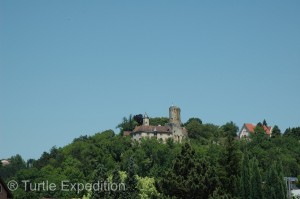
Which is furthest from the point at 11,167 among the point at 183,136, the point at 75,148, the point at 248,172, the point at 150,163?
the point at 248,172

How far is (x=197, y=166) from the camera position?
1654 inches

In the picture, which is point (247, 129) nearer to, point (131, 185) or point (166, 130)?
point (166, 130)

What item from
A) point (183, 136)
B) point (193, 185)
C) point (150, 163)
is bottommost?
point (193, 185)

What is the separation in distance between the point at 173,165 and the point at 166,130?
106 m

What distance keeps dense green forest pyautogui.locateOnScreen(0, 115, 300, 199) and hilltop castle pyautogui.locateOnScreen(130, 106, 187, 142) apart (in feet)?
18.6

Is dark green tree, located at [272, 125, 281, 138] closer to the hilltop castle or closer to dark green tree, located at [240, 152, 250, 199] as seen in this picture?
the hilltop castle

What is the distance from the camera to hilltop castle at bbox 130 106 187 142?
474 ft

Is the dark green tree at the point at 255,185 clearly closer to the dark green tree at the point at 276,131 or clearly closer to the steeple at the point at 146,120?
the steeple at the point at 146,120

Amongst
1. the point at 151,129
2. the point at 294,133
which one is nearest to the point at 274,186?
the point at 151,129

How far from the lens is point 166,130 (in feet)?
488

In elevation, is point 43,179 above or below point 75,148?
below

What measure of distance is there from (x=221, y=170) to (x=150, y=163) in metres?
64.4

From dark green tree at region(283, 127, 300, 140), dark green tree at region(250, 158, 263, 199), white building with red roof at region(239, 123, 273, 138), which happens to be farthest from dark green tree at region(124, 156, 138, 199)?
white building with red roof at region(239, 123, 273, 138)

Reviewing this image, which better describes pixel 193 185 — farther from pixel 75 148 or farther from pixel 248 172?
pixel 75 148
